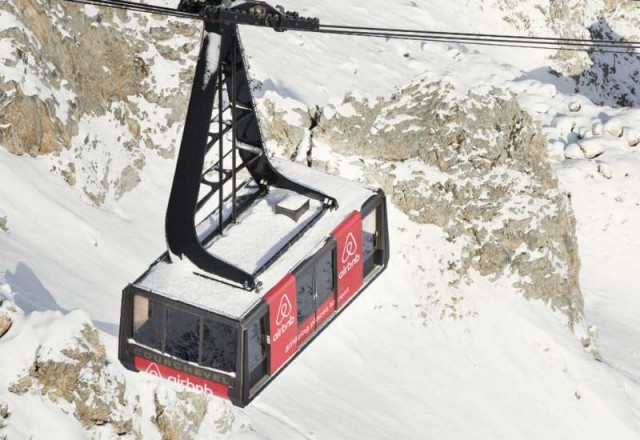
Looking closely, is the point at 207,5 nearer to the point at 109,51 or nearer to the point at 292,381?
the point at 292,381

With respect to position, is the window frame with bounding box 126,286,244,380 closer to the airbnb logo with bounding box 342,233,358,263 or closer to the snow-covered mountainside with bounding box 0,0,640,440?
the airbnb logo with bounding box 342,233,358,263

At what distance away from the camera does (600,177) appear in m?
42.3

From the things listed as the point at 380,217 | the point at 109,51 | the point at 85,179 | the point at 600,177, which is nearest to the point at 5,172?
the point at 85,179

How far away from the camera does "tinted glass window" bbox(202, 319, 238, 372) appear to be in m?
16.1

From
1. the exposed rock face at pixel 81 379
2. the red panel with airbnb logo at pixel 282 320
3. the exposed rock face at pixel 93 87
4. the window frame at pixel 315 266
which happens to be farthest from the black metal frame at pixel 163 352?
the exposed rock face at pixel 93 87

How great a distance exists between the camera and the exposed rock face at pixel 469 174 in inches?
1297

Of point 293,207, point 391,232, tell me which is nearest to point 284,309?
point 293,207

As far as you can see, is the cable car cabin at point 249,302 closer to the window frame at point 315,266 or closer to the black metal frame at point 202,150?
the window frame at point 315,266

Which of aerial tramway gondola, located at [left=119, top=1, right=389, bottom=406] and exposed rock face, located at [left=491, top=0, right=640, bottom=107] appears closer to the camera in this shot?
aerial tramway gondola, located at [left=119, top=1, right=389, bottom=406]

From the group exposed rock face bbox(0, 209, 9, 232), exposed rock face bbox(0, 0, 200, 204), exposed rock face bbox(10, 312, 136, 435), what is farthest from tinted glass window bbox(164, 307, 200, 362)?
exposed rock face bbox(0, 0, 200, 204)

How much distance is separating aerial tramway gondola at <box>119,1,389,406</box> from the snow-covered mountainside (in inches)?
135

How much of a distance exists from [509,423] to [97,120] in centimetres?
1404

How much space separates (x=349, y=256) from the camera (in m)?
18.4

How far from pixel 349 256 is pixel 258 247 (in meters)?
1.67
